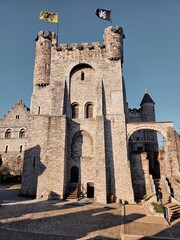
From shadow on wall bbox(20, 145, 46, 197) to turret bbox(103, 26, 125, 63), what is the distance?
1458cm

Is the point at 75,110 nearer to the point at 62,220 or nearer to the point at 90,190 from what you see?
the point at 90,190

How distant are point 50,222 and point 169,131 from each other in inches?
614

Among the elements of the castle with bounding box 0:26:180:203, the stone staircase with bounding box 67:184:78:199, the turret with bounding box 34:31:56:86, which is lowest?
the stone staircase with bounding box 67:184:78:199

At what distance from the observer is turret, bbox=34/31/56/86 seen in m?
22.7

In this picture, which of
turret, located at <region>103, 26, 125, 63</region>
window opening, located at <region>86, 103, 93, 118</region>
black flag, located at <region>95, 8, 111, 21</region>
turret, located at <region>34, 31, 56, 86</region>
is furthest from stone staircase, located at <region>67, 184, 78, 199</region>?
black flag, located at <region>95, 8, 111, 21</region>

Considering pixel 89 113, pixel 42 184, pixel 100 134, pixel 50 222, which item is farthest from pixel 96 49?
pixel 50 222

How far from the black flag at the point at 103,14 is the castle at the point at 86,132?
160cm

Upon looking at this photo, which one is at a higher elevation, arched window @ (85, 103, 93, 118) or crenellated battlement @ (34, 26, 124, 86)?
crenellated battlement @ (34, 26, 124, 86)

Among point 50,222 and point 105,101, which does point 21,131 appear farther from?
point 50,222

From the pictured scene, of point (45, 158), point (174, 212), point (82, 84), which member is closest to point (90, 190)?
point (45, 158)

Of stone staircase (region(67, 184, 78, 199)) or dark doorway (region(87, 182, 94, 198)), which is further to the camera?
dark doorway (region(87, 182, 94, 198))

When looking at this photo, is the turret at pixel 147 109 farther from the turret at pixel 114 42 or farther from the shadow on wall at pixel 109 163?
the shadow on wall at pixel 109 163

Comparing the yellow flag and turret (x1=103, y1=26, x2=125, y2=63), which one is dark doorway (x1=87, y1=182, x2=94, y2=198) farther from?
the yellow flag

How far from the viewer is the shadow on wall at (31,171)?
61.0 ft
